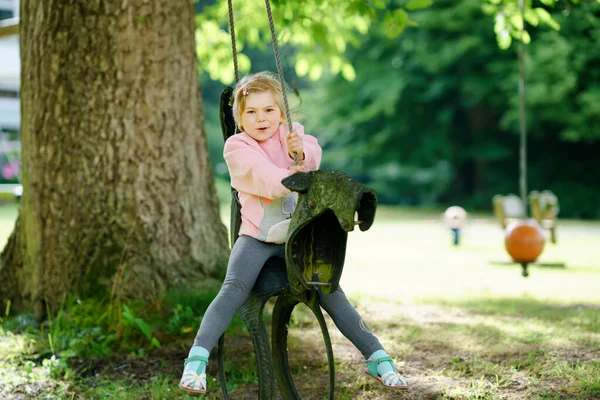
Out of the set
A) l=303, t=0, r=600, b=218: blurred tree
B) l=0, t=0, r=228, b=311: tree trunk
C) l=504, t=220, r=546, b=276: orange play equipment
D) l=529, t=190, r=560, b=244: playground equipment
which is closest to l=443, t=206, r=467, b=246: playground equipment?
l=529, t=190, r=560, b=244: playground equipment

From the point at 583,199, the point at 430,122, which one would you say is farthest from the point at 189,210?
the point at 430,122

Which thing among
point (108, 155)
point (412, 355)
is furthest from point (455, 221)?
point (108, 155)

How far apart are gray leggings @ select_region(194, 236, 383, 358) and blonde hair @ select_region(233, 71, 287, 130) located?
1.92 feet

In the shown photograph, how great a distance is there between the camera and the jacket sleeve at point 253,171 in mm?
3164

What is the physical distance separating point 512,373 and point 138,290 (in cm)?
239

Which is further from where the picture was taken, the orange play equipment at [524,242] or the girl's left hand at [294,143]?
the orange play equipment at [524,242]

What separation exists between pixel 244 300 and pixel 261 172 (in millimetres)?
577

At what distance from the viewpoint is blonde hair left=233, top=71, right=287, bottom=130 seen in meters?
3.35

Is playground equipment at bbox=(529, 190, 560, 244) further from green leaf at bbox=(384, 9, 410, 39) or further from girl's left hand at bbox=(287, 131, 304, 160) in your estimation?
girl's left hand at bbox=(287, 131, 304, 160)

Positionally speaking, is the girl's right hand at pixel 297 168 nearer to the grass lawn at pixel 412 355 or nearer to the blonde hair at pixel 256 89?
the blonde hair at pixel 256 89

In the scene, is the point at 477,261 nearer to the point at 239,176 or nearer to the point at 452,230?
the point at 452,230

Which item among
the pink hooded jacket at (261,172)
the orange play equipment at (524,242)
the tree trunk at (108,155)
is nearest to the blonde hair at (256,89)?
the pink hooded jacket at (261,172)

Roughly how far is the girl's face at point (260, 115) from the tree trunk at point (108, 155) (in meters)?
1.95

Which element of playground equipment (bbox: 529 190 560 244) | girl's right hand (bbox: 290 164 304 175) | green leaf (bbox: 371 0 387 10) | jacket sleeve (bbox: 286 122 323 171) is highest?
green leaf (bbox: 371 0 387 10)
